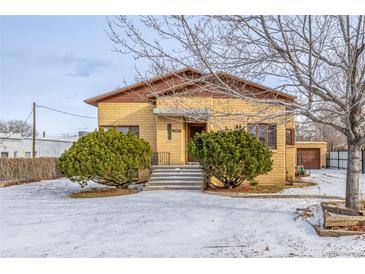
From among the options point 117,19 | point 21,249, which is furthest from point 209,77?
point 21,249

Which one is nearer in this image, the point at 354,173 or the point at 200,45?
the point at 200,45

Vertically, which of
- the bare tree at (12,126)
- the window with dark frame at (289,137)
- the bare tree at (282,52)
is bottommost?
the window with dark frame at (289,137)

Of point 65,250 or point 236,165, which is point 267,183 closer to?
point 236,165

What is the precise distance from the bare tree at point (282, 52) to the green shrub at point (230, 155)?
3601 mm

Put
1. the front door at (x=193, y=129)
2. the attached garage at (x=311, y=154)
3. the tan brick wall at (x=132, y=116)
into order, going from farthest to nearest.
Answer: the attached garage at (x=311, y=154) → the front door at (x=193, y=129) → the tan brick wall at (x=132, y=116)

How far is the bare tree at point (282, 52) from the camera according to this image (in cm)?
437


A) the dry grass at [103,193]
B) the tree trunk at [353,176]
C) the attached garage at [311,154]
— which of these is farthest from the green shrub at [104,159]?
the attached garage at [311,154]

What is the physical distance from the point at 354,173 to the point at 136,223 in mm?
3625

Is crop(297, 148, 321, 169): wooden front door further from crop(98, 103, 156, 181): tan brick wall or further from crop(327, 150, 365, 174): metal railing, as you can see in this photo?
crop(98, 103, 156, 181): tan brick wall

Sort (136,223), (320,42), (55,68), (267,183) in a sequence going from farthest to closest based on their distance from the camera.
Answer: (267,183) → (55,68) → (136,223) → (320,42)

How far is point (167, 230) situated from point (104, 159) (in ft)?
14.0

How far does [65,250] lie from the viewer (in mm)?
4141

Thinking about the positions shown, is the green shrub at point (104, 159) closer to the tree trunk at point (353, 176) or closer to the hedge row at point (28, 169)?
the hedge row at point (28, 169)

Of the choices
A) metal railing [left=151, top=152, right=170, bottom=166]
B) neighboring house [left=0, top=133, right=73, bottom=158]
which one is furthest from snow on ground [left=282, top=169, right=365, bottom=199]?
neighboring house [left=0, top=133, right=73, bottom=158]
